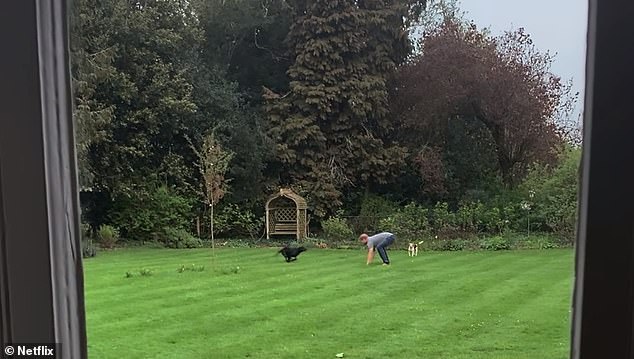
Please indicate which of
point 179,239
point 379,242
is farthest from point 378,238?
point 179,239

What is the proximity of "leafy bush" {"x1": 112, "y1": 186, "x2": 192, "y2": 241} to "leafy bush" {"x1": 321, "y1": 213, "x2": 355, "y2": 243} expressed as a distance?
0.24m

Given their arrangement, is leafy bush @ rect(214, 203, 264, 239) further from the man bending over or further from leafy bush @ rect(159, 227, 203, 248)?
the man bending over

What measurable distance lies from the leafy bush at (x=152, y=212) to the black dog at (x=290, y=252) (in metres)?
0.17

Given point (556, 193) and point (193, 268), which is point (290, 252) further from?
point (556, 193)

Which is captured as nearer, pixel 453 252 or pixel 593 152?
pixel 593 152

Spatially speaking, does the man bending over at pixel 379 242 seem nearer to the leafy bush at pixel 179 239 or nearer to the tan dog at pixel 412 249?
the tan dog at pixel 412 249

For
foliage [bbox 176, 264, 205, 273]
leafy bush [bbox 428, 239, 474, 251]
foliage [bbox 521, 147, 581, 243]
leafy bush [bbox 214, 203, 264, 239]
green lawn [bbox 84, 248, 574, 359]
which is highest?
foliage [bbox 521, 147, 581, 243]

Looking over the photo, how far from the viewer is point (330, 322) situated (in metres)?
1.07

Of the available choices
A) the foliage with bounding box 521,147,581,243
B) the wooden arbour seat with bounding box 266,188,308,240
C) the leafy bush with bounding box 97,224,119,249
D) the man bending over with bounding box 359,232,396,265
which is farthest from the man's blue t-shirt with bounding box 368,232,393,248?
the leafy bush with bounding box 97,224,119,249

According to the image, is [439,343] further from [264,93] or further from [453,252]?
[264,93]

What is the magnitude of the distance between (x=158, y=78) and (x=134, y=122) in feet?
0.28

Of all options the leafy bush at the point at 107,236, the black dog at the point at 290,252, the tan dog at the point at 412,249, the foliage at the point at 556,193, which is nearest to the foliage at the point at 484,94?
the foliage at the point at 556,193

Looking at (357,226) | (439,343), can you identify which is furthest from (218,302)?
(439,343)

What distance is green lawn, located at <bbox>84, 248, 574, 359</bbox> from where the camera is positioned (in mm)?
1038
